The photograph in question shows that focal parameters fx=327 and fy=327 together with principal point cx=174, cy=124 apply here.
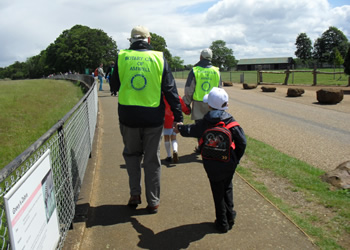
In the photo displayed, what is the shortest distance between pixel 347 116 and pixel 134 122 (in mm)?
10017

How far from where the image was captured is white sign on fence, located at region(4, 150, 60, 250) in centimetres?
172

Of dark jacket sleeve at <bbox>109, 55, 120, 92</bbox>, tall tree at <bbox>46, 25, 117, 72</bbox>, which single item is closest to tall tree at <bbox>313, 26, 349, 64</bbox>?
tall tree at <bbox>46, 25, 117, 72</bbox>

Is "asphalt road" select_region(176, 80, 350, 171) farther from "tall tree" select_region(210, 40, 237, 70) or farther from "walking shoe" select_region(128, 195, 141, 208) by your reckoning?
"tall tree" select_region(210, 40, 237, 70)

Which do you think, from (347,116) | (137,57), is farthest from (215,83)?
(347,116)

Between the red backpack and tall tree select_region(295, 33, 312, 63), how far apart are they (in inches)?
4460

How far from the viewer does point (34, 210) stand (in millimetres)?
2088

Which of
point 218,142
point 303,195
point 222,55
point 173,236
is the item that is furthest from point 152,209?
point 222,55

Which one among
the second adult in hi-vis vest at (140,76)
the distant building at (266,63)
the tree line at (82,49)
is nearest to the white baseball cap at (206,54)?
the second adult in hi-vis vest at (140,76)

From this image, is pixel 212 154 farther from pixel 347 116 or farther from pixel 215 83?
pixel 347 116

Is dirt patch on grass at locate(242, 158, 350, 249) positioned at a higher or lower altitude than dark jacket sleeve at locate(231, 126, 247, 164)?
lower

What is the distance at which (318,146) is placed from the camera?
290 inches

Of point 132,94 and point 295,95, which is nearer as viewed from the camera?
point 132,94

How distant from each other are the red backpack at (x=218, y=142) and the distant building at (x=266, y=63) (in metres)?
106

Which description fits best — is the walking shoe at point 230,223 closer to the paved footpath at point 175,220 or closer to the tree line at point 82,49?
the paved footpath at point 175,220
